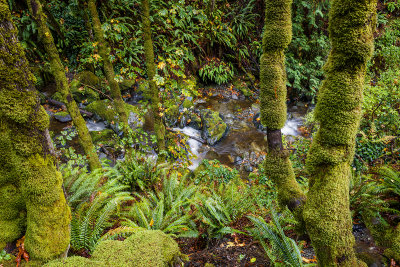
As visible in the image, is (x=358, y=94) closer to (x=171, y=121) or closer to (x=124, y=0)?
(x=171, y=121)

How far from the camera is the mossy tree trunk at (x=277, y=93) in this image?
2150 millimetres

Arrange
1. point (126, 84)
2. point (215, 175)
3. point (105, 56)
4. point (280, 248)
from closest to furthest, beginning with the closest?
1. point (280, 248)
2. point (105, 56)
3. point (215, 175)
4. point (126, 84)

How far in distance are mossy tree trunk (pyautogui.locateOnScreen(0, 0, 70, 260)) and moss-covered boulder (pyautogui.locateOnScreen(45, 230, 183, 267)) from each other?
0.31 m

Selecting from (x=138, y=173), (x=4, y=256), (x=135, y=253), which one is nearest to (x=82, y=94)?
(x=138, y=173)

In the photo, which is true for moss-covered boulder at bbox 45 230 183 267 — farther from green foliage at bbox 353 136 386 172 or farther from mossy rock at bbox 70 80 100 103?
mossy rock at bbox 70 80 100 103

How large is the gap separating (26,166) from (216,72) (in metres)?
12.0

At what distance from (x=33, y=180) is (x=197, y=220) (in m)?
2.80

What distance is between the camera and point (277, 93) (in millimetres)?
2379

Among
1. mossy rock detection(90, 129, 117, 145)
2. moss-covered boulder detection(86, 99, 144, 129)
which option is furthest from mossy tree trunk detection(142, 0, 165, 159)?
moss-covered boulder detection(86, 99, 144, 129)

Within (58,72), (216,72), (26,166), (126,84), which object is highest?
(58,72)

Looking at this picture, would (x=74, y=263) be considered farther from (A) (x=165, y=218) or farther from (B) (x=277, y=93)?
(B) (x=277, y=93)

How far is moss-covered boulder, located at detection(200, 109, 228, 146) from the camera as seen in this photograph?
948cm

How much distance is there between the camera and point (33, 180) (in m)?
1.89

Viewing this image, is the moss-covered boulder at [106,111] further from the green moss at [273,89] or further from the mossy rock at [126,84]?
the green moss at [273,89]
